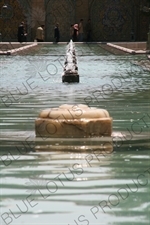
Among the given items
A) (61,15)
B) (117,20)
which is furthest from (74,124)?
(61,15)

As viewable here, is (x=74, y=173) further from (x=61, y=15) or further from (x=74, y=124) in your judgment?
(x=61, y=15)

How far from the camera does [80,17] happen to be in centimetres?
4584

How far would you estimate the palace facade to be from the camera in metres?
45.1

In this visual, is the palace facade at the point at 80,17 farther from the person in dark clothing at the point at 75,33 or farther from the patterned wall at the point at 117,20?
the person in dark clothing at the point at 75,33

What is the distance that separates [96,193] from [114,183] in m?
0.32

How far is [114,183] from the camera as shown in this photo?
4.85m

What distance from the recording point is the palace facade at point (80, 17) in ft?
148

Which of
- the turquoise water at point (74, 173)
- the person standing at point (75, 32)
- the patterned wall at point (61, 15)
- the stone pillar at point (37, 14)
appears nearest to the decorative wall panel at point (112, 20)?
the patterned wall at point (61, 15)

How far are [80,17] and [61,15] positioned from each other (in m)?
1.11

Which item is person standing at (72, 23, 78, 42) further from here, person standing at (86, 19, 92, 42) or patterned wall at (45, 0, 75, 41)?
patterned wall at (45, 0, 75, 41)

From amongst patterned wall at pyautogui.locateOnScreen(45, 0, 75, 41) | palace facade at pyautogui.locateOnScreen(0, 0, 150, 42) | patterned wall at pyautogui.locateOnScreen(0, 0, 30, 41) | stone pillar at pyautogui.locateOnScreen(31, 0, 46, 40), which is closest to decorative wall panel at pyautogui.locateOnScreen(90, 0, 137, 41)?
palace facade at pyautogui.locateOnScreen(0, 0, 150, 42)

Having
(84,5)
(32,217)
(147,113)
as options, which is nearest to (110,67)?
(147,113)

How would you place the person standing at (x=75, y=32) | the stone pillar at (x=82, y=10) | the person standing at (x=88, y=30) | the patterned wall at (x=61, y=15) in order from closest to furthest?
the person standing at (x=75, y=32), the person standing at (x=88, y=30), the patterned wall at (x=61, y=15), the stone pillar at (x=82, y=10)

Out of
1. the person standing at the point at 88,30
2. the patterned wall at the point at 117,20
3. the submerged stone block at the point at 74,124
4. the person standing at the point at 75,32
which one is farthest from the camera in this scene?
the patterned wall at the point at 117,20
